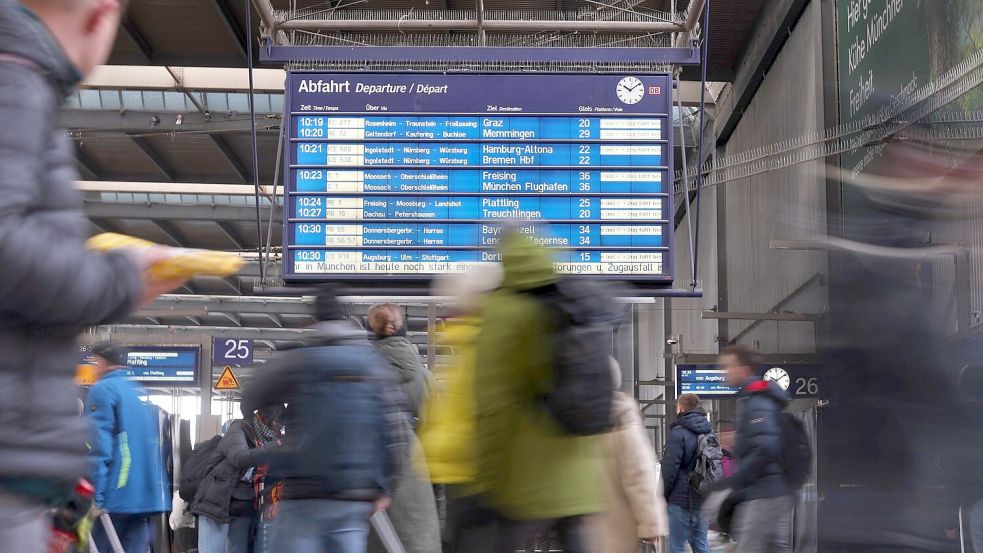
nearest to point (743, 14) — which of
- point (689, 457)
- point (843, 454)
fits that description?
point (843, 454)

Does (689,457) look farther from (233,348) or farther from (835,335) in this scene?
(233,348)

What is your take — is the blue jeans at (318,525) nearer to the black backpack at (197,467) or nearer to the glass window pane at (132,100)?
the black backpack at (197,467)

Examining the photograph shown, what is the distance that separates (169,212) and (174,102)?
6590 mm

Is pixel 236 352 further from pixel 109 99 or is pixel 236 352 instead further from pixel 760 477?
pixel 760 477

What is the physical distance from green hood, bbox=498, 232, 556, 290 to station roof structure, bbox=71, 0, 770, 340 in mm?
6228

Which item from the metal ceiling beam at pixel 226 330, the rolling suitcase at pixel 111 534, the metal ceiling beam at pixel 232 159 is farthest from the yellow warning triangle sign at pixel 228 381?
the metal ceiling beam at pixel 226 330

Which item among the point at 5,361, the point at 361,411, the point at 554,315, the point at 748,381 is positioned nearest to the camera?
the point at 5,361

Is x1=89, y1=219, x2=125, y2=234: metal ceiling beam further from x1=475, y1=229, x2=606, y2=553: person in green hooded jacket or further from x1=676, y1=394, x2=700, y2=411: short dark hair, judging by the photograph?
x1=475, y1=229, x2=606, y2=553: person in green hooded jacket

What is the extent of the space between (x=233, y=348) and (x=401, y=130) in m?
14.6

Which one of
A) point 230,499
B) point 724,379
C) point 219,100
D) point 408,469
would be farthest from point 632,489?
point 219,100

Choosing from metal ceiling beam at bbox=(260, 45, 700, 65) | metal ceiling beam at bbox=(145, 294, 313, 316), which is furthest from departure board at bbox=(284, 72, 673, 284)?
metal ceiling beam at bbox=(145, 294, 313, 316)

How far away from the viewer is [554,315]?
Result: 3447 mm

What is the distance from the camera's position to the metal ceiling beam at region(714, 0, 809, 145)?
→ 1838cm

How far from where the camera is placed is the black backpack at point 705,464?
10161 mm
